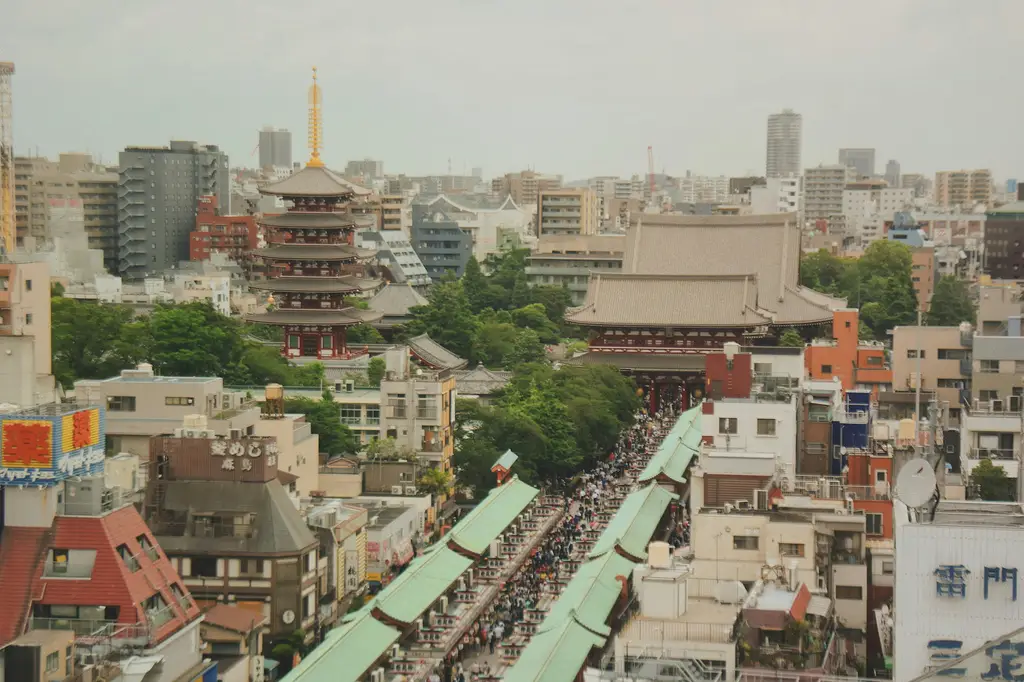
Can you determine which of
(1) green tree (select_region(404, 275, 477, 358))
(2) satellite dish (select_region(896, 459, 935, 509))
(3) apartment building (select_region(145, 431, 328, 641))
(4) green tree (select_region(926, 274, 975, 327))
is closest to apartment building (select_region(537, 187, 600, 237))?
(4) green tree (select_region(926, 274, 975, 327))

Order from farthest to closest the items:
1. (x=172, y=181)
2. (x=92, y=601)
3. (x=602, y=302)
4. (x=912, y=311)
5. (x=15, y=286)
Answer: (x=172, y=181) < (x=912, y=311) < (x=602, y=302) < (x=15, y=286) < (x=92, y=601)

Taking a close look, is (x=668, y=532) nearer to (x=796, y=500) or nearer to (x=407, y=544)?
(x=407, y=544)

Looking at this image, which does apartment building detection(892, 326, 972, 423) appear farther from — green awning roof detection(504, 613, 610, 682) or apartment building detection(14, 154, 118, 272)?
apartment building detection(14, 154, 118, 272)

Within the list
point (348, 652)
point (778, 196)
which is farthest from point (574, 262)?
point (348, 652)

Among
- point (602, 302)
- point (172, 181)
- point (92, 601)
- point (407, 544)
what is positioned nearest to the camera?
point (92, 601)

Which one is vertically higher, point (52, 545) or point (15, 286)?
point (15, 286)

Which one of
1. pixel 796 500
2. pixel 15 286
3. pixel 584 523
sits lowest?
pixel 584 523

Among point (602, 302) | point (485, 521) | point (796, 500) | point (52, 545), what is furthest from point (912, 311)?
point (52, 545)
